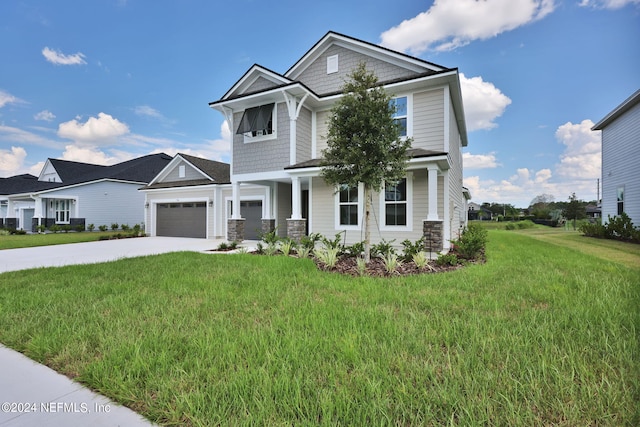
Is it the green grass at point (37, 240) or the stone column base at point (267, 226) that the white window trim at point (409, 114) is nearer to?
the stone column base at point (267, 226)

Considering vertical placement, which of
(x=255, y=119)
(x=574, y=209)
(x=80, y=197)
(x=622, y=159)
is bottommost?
(x=574, y=209)

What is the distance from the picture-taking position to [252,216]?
15.2 metres

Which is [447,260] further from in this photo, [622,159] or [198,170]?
[622,159]

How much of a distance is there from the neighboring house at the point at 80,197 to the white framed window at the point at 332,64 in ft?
69.5

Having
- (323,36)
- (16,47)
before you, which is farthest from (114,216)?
(323,36)

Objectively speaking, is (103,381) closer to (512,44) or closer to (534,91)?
(512,44)

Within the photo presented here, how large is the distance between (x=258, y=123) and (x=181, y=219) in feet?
28.9

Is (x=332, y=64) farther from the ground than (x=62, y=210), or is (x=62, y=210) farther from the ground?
(x=332, y=64)

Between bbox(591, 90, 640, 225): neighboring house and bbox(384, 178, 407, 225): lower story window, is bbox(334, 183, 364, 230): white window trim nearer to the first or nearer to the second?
bbox(384, 178, 407, 225): lower story window

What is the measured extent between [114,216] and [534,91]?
96.6 ft

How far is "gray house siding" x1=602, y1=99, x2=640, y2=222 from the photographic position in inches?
523

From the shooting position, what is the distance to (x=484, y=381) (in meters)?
2.08

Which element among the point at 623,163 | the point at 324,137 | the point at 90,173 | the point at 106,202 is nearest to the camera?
the point at 324,137

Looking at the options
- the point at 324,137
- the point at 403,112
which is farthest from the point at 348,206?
the point at 403,112
